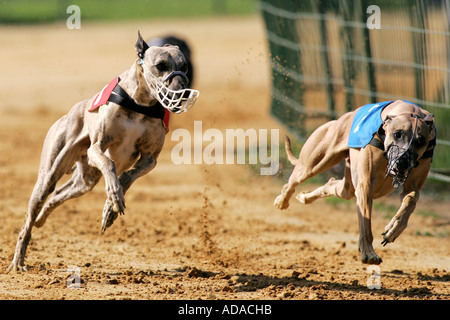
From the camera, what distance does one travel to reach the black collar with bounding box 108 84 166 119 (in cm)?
476

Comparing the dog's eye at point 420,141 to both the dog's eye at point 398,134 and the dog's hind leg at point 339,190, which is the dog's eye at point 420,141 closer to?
the dog's eye at point 398,134

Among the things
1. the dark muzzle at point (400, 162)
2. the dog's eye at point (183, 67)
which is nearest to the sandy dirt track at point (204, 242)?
the dark muzzle at point (400, 162)

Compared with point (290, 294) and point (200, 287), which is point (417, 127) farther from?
point (200, 287)

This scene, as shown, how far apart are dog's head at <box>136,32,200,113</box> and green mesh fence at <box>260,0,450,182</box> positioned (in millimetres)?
3087

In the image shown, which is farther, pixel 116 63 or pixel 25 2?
pixel 25 2

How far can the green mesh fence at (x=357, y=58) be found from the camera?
701 cm

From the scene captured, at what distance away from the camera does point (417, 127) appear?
4328mm

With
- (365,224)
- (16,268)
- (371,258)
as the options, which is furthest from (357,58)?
(16,268)

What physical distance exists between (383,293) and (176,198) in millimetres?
3670

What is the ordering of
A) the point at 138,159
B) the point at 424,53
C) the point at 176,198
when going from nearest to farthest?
1. the point at 138,159
2. the point at 424,53
3. the point at 176,198
